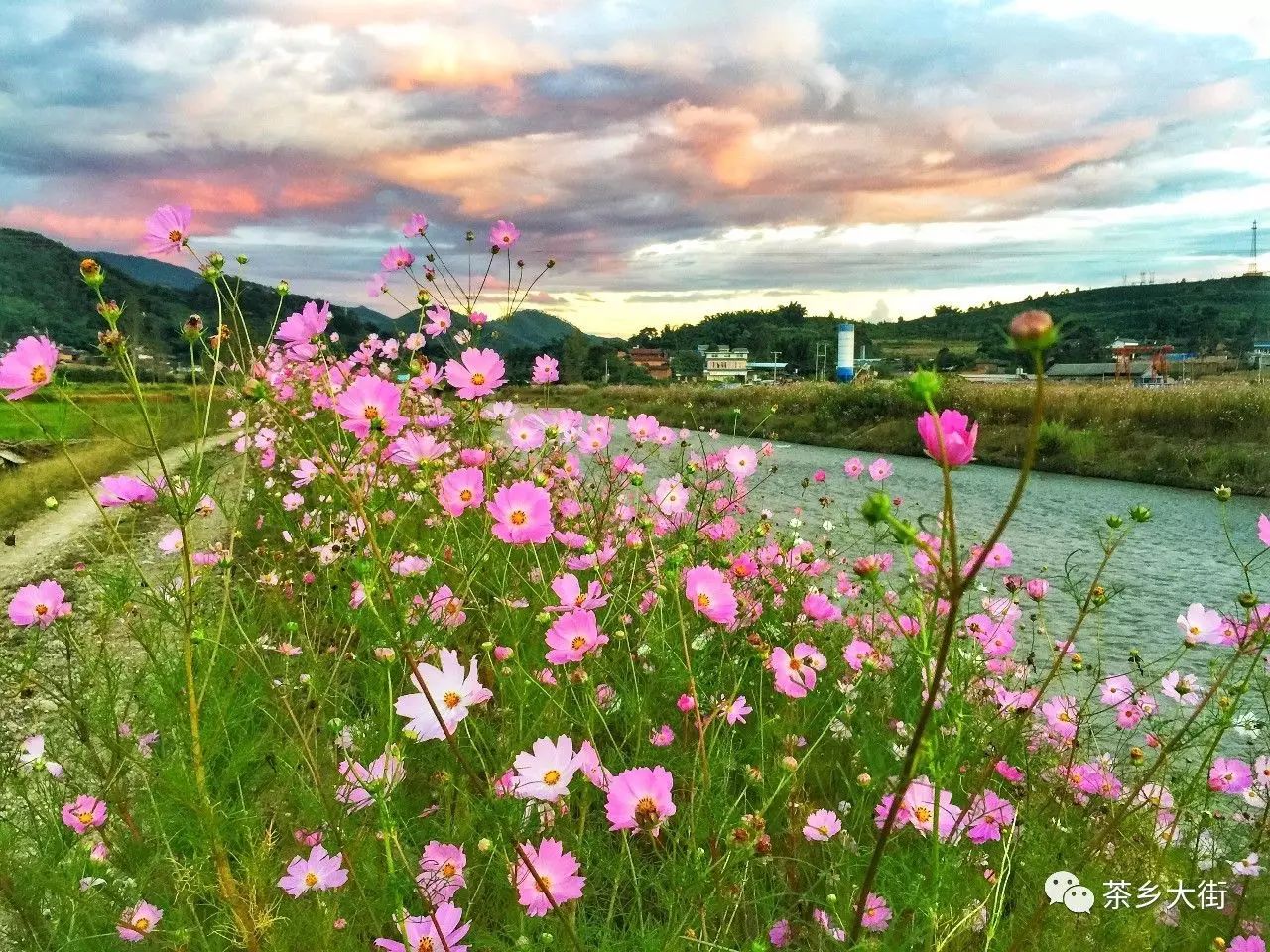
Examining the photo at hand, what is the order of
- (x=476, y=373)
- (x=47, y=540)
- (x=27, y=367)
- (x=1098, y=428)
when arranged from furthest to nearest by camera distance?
(x=1098, y=428) < (x=47, y=540) < (x=476, y=373) < (x=27, y=367)

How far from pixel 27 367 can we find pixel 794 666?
1.18 meters

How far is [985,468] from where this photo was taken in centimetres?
814

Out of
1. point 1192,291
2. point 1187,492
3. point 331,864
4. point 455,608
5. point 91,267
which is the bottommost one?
point 1187,492

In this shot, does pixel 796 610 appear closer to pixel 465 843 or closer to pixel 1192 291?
pixel 465 843

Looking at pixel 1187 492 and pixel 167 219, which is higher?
pixel 167 219

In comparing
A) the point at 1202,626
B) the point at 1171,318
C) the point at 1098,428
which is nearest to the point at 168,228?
the point at 1202,626

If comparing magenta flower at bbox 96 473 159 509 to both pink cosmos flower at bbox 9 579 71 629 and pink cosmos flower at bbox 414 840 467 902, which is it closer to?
pink cosmos flower at bbox 9 579 71 629

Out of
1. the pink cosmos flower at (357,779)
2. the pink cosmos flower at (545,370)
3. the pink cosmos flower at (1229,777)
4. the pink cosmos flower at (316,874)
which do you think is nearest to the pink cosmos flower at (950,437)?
the pink cosmos flower at (357,779)

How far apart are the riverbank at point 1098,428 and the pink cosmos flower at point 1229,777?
166 inches

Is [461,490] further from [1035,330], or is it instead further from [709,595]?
[1035,330]

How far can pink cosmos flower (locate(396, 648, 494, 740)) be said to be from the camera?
1.00 metres

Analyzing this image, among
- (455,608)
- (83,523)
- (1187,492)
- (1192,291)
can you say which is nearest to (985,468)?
(1187,492)

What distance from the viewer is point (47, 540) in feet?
12.8

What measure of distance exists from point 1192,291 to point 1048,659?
153 feet
